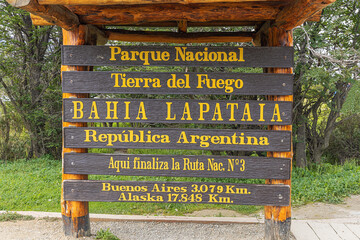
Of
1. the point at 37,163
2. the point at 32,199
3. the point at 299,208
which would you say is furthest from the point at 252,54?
the point at 37,163

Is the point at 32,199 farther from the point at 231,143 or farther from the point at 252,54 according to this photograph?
the point at 252,54

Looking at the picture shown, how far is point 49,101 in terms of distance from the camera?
954 cm

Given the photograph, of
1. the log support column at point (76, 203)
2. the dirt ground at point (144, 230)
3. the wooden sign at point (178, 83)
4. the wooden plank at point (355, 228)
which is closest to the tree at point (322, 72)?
the wooden plank at point (355, 228)

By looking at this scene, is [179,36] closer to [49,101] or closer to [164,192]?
[164,192]

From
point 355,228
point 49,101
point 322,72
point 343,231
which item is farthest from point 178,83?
point 49,101

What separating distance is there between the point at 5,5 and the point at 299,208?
9.73 meters

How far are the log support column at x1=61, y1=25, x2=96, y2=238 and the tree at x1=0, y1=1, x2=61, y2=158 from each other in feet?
19.7

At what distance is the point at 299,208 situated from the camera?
555 centimetres

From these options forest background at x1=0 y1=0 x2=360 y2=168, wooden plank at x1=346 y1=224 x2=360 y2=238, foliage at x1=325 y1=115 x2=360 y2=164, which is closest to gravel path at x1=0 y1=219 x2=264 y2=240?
wooden plank at x1=346 y1=224 x2=360 y2=238

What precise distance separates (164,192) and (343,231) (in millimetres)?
2697

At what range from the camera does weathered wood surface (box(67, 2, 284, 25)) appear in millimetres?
3293

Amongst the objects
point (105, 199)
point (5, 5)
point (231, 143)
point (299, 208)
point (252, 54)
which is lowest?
point (299, 208)

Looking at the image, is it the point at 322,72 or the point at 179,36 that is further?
the point at 322,72

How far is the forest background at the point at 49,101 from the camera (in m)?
8.10
